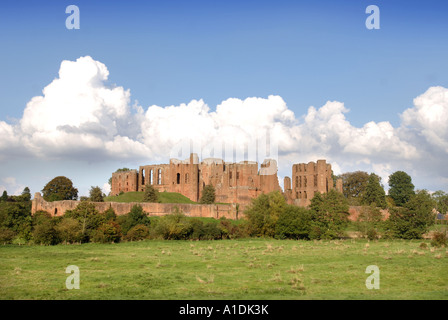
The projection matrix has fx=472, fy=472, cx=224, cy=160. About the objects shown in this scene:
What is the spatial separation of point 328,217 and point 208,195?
2986 centimetres

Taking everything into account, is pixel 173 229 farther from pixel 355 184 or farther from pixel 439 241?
pixel 355 184

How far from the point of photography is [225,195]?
254ft

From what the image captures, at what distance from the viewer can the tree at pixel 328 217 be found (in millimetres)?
46219

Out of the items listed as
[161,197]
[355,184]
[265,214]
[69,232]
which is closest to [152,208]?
[161,197]

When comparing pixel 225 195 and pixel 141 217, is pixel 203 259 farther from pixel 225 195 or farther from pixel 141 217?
pixel 225 195

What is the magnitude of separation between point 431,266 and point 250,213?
29.2m

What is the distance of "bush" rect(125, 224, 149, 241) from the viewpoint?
45.2 meters

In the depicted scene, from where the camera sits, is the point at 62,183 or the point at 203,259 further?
the point at 62,183

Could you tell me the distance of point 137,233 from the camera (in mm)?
45531

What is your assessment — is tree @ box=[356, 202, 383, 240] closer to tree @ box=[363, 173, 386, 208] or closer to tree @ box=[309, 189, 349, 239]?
tree @ box=[309, 189, 349, 239]

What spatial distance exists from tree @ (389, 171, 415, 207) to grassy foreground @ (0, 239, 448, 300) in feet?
205

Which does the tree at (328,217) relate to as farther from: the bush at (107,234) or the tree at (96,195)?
the tree at (96,195)

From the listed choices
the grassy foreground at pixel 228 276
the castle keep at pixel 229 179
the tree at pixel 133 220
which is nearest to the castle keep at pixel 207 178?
the castle keep at pixel 229 179
